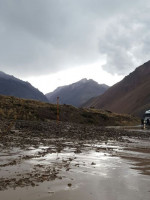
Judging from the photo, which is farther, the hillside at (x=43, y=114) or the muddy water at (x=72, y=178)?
the hillside at (x=43, y=114)

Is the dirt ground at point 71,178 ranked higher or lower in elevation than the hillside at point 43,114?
lower

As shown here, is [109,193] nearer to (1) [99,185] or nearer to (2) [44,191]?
(1) [99,185]

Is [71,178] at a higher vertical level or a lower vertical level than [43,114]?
lower

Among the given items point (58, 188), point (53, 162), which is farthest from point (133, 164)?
point (58, 188)

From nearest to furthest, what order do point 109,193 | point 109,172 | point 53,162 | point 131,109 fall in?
point 109,193, point 109,172, point 53,162, point 131,109

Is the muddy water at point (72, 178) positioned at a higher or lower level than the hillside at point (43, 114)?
lower

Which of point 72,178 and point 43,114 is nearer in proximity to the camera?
point 72,178

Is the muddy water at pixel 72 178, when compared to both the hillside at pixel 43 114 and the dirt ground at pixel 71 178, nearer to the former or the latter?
the dirt ground at pixel 71 178

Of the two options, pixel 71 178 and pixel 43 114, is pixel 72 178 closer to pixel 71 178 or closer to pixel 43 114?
pixel 71 178

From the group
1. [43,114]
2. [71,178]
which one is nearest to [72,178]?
[71,178]

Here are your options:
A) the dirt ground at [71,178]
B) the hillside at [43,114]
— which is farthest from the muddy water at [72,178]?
the hillside at [43,114]

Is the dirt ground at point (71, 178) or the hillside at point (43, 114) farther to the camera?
the hillside at point (43, 114)

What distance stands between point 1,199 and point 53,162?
124 inches

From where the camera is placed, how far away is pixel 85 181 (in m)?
4.99
